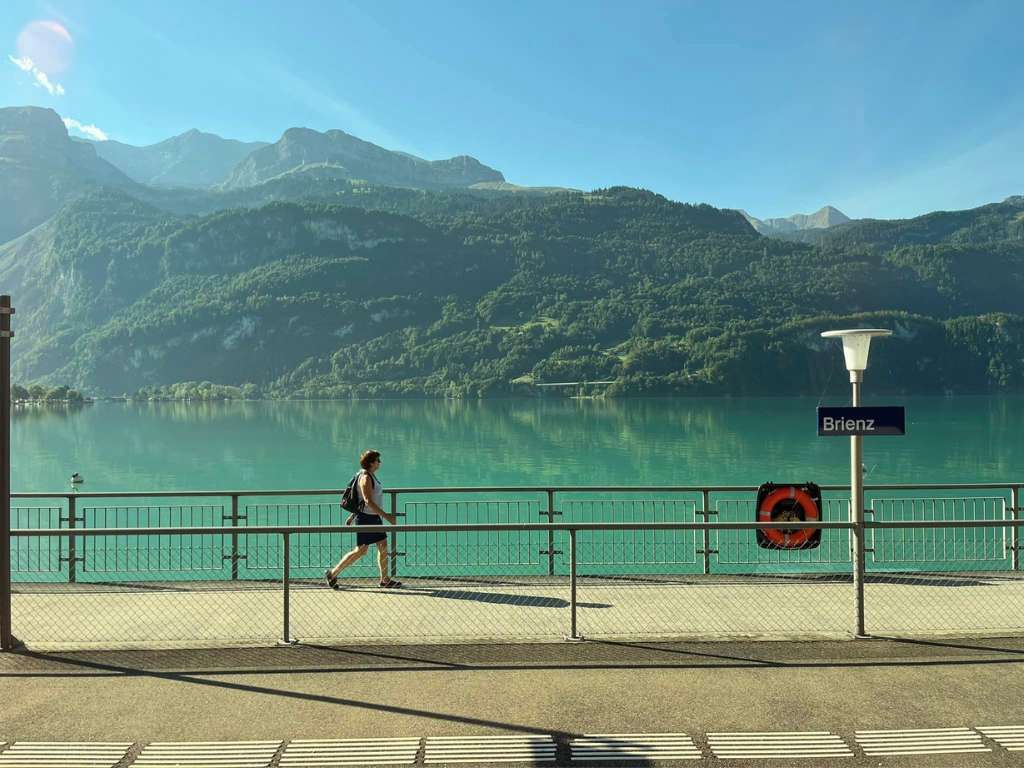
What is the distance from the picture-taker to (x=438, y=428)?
364 ft

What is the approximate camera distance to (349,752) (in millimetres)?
5262

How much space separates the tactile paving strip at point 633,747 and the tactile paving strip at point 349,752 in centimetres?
99

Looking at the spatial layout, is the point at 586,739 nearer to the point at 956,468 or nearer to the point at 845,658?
the point at 845,658

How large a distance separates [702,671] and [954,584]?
4.51m

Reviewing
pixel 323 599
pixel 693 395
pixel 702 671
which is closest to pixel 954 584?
pixel 702 671

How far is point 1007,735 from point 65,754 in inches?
222

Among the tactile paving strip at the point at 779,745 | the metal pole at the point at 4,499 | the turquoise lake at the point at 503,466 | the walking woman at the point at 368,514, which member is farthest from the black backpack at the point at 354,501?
the tactile paving strip at the point at 779,745

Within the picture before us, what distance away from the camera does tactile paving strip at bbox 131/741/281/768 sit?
5.12 m

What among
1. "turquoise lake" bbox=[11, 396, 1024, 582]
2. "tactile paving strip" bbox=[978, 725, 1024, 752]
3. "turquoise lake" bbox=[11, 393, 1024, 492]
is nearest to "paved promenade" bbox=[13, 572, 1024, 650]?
"turquoise lake" bbox=[11, 396, 1024, 582]

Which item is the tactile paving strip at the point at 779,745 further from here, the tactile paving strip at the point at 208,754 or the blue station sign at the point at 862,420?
the blue station sign at the point at 862,420

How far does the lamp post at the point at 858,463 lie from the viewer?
760 cm

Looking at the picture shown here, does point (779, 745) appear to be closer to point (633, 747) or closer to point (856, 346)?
point (633, 747)

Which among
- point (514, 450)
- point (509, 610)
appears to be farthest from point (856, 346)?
point (514, 450)

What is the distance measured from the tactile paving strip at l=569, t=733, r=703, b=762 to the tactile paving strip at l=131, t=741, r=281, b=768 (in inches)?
72.2
